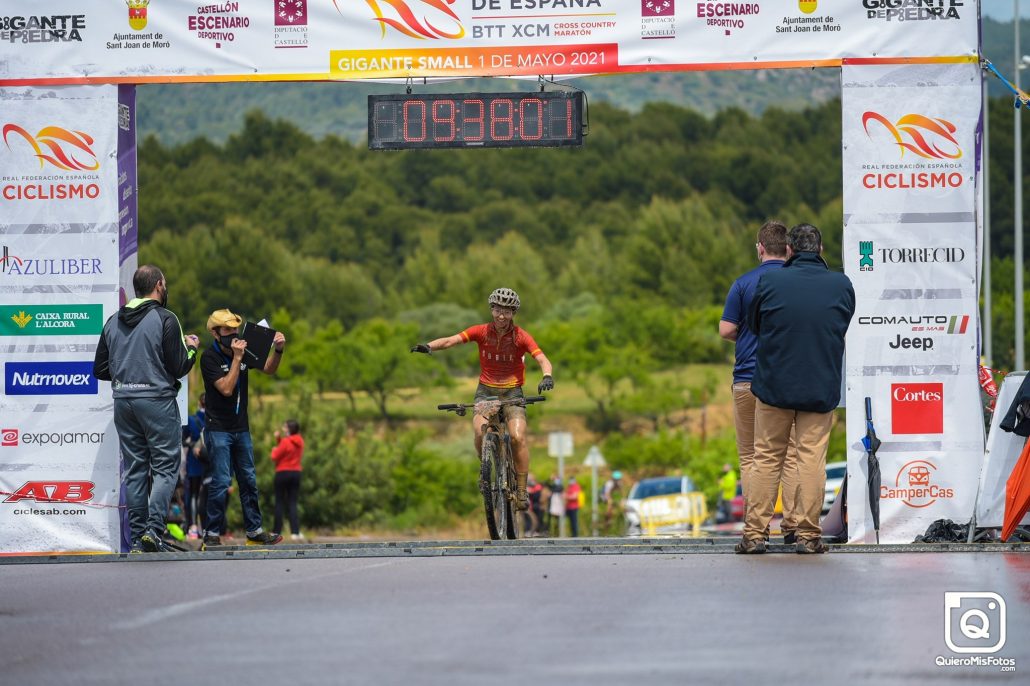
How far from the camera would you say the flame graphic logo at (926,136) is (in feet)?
44.1

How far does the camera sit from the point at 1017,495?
12.0 meters

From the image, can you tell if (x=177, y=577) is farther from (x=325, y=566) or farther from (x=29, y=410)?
(x=29, y=410)

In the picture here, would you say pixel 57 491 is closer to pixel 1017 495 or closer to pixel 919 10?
pixel 1017 495

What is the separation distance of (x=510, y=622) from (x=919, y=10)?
25.5 ft

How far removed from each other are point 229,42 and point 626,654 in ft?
28.1

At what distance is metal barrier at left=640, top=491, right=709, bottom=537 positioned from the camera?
4006 cm

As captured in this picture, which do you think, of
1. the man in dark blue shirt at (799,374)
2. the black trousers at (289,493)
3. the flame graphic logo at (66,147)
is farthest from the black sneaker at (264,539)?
the black trousers at (289,493)

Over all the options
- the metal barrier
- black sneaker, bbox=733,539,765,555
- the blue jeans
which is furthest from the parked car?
black sneaker, bbox=733,539,765,555

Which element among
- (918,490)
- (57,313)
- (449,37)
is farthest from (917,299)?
(57,313)

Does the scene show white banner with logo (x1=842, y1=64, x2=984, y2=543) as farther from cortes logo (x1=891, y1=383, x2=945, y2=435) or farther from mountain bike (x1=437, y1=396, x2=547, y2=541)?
mountain bike (x1=437, y1=396, x2=547, y2=541)

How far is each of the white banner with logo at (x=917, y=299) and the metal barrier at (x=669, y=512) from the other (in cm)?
2600

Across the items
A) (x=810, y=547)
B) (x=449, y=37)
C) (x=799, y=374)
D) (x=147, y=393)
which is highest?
(x=449, y=37)

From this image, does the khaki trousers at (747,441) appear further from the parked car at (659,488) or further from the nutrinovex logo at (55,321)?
the parked car at (659,488)

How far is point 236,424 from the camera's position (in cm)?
1413
